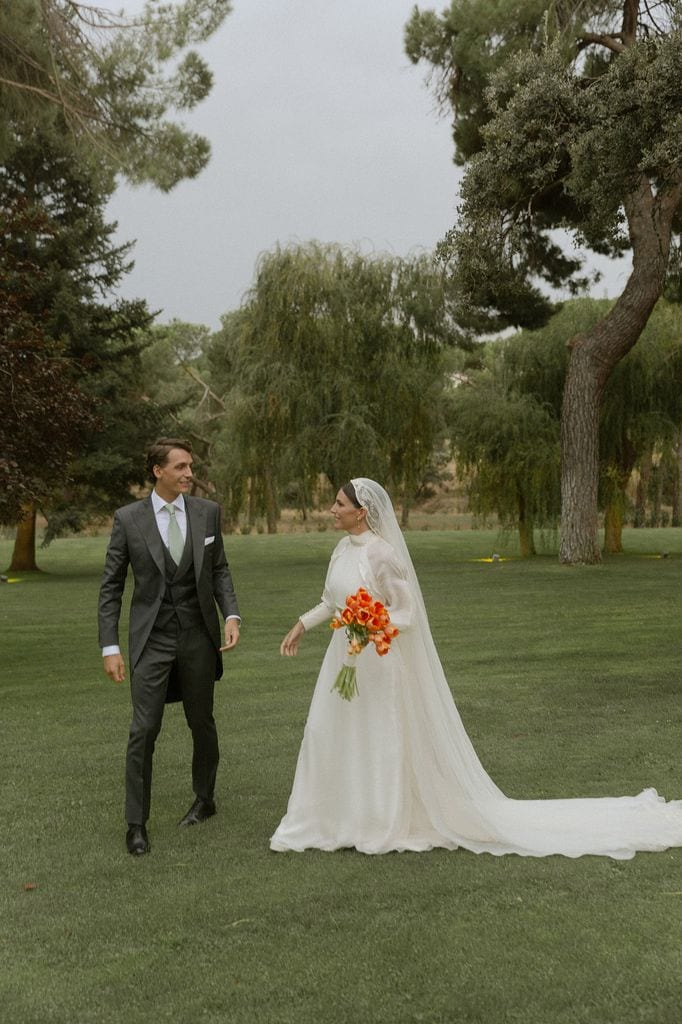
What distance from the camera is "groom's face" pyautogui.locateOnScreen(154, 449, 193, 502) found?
568cm

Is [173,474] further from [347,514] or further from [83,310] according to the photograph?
[83,310]

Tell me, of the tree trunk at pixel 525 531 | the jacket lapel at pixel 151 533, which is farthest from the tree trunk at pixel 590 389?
the jacket lapel at pixel 151 533

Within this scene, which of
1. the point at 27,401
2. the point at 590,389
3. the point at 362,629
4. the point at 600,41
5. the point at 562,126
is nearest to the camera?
the point at 362,629

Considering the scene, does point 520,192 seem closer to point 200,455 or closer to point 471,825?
point 471,825

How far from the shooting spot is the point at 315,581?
25.5 metres

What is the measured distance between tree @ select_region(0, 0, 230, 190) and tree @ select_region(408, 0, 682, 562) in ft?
17.3

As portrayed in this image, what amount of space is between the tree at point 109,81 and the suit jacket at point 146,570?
13.5 m

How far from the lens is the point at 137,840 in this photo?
5.52m

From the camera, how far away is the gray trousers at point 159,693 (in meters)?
5.57

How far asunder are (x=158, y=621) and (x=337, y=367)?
77.7 feet

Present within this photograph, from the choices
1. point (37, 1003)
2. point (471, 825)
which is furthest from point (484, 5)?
point (37, 1003)

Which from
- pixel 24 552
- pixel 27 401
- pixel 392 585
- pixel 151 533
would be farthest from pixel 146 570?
pixel 24 552

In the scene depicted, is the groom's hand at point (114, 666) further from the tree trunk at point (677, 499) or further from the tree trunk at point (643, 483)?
the tree trunk at point (677, 499)

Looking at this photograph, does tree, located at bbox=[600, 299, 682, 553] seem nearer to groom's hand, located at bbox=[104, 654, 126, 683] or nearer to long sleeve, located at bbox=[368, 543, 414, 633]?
long sleeve, located at bbox=[368, 543, 414, 633]
